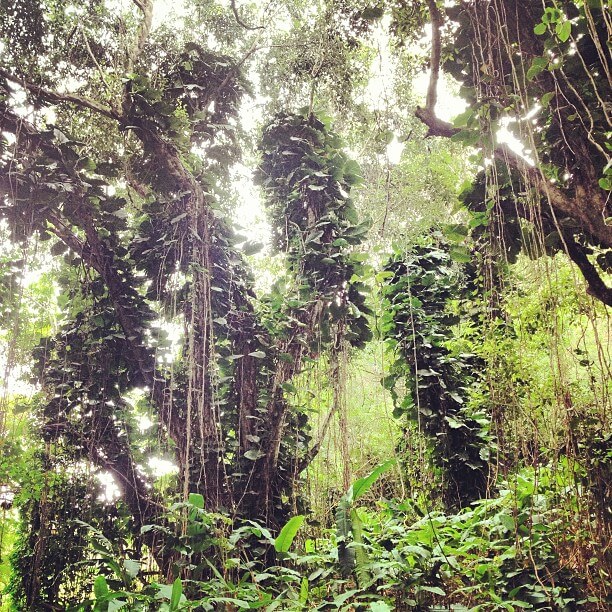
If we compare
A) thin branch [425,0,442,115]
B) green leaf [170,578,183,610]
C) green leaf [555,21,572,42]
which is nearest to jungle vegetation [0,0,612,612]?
thin branch [425,0,442,115]

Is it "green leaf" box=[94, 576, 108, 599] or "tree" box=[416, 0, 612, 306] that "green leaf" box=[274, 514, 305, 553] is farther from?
"tree" box=[416, 0, 612, 306]

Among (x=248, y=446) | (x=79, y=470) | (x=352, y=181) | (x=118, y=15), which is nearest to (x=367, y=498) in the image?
(x=248, y=446)

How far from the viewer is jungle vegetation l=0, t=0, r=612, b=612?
2.28 metres

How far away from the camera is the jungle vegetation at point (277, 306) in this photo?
2.28 meters

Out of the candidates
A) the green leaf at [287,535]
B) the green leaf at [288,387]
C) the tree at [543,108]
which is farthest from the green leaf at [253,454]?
the tree at [543,108]

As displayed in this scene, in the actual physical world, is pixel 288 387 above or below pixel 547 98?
below

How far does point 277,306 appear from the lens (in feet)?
11.6

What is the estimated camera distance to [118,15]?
4035 mm

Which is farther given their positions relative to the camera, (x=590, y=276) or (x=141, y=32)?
(x=141, y=32)

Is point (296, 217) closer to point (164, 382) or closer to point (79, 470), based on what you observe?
point (164, 382)

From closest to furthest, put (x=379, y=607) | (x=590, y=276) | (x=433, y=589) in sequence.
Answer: (x=379, y=607), (x=433, y=589), (x=590, y=276)

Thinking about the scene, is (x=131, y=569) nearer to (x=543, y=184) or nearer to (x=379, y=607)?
(x=379, y=607)

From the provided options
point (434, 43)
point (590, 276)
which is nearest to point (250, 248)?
point (434, 43)

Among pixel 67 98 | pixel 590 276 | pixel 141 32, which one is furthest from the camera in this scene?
pixel 141 32
